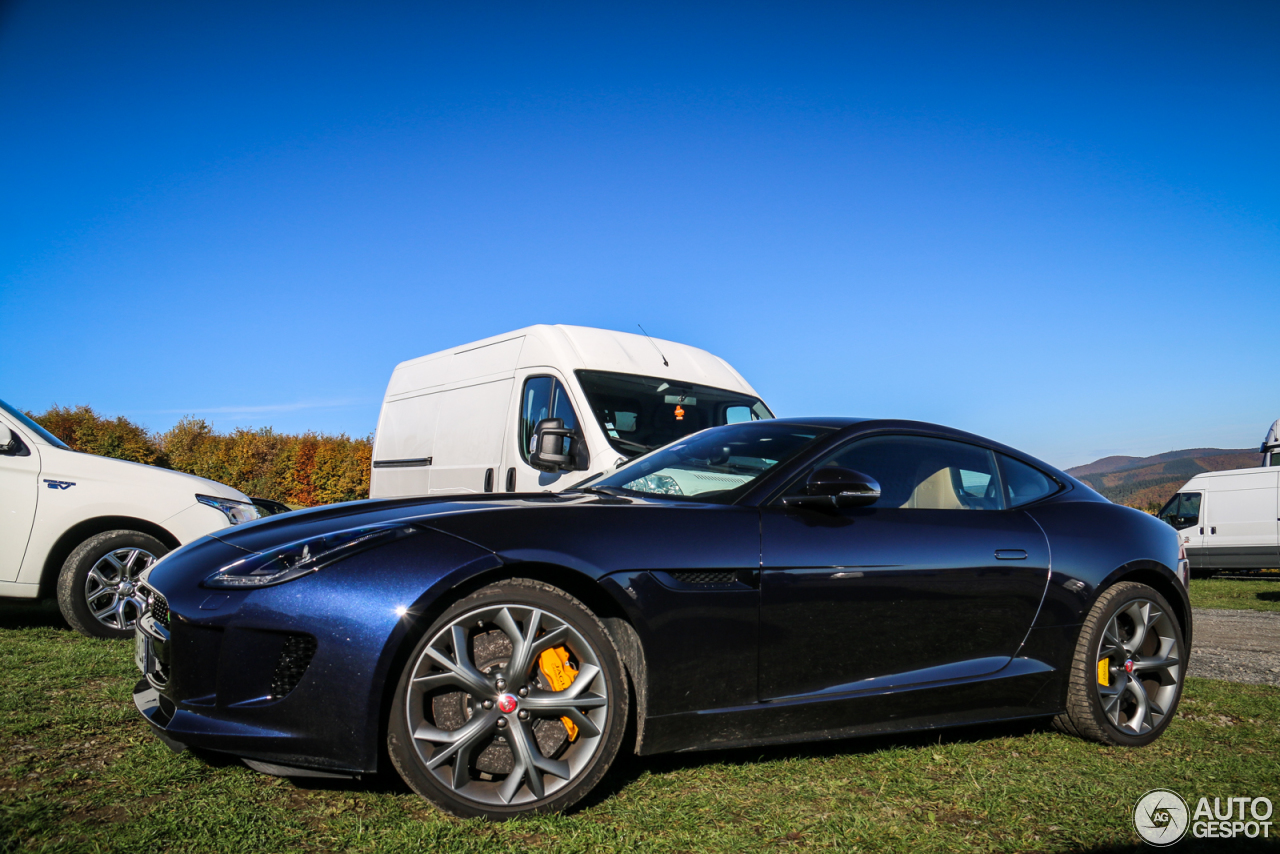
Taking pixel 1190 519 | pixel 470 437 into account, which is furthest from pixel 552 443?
pixel 1190 519

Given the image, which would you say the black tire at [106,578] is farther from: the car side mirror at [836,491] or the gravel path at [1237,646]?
the gravel path at [1237,646]

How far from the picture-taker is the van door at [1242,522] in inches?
603

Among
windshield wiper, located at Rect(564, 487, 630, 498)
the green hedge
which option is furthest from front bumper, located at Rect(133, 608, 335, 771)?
the green hedge

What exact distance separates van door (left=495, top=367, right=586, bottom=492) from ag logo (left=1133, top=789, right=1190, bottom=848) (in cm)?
481

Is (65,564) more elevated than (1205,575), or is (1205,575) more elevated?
(65,564)

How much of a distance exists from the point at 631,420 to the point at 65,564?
418cm

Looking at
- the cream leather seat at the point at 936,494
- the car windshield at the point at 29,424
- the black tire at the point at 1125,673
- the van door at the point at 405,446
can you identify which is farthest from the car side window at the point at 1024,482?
the van door at the point at 405,446

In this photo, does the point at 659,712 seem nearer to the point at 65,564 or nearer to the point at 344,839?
the point at 344,839

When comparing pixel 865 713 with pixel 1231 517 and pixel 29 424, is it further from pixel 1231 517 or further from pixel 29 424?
pixel 1231 517

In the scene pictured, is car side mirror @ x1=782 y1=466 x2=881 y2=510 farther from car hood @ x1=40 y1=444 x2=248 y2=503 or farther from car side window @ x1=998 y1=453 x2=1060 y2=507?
car hood @ x1=40 y1=444 x2=248 y2=503

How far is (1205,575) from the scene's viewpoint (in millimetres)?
17672

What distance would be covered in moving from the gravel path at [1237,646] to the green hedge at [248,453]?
34.0 m

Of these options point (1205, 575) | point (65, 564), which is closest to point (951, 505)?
point (65, 564)

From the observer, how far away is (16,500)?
18.0ft
